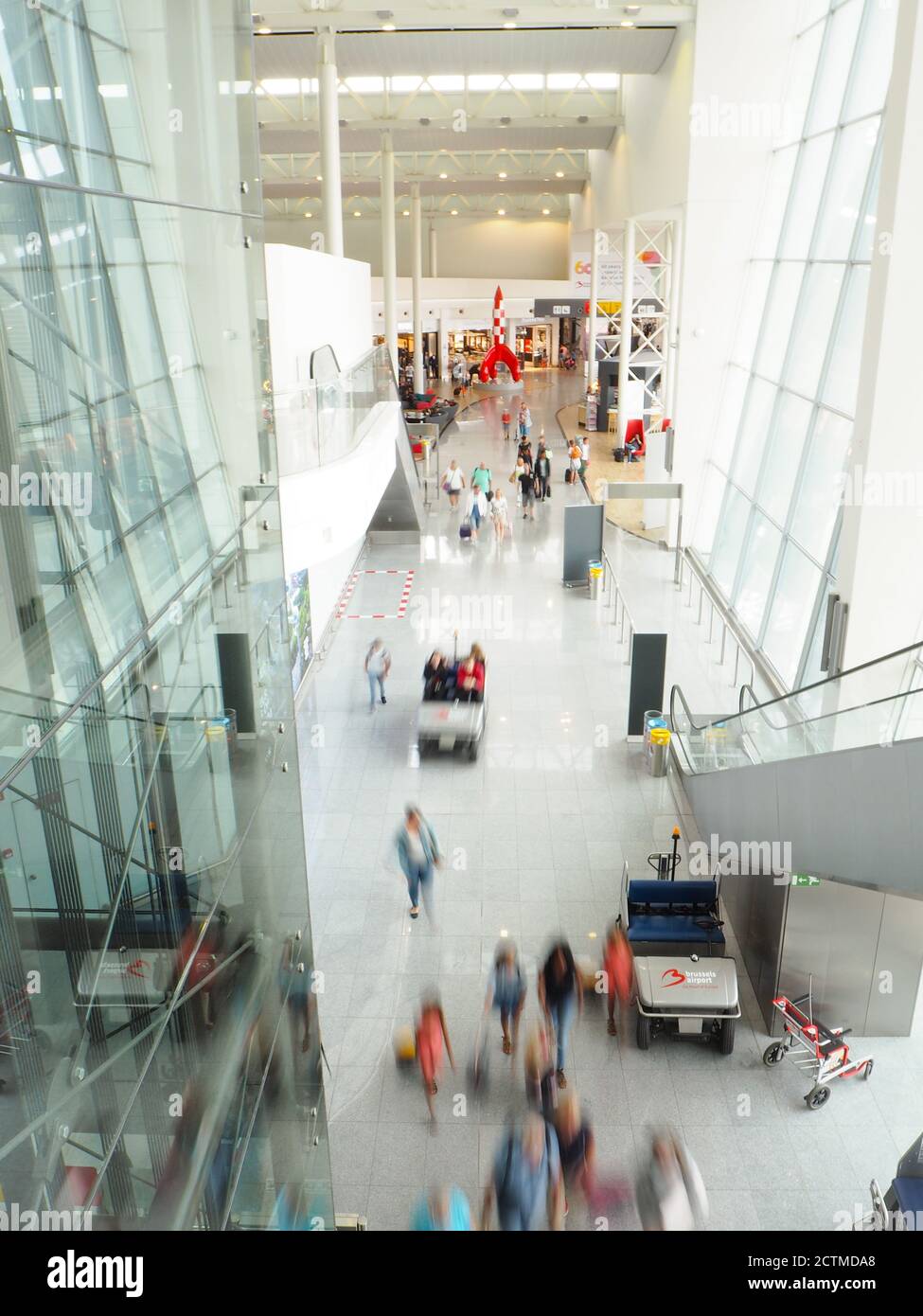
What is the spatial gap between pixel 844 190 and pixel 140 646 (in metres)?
15.7

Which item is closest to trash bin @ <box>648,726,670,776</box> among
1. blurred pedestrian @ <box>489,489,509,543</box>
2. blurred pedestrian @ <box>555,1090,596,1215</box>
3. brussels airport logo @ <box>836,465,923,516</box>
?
brussels airport logo @ <box>836,465,923,516</box>

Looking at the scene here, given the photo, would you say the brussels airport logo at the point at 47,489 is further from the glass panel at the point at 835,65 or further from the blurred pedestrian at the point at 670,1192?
the glass panel at the point at 835,65

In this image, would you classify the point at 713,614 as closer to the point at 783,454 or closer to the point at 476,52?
the point at 783,454

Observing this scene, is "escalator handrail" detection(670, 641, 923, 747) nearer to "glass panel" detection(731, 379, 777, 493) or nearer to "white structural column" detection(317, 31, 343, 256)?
"glass panel" detection(731, 379, 777, 493)

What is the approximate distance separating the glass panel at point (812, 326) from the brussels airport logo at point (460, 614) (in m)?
6.48

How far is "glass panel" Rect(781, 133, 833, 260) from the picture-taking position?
17.3 metres

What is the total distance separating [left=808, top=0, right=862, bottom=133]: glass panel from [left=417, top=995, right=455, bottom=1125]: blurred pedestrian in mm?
15342

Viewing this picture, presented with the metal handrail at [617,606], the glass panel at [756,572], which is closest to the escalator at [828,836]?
the glass panel at [756,572]

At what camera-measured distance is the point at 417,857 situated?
10.4 meters

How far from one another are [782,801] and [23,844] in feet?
22.6
